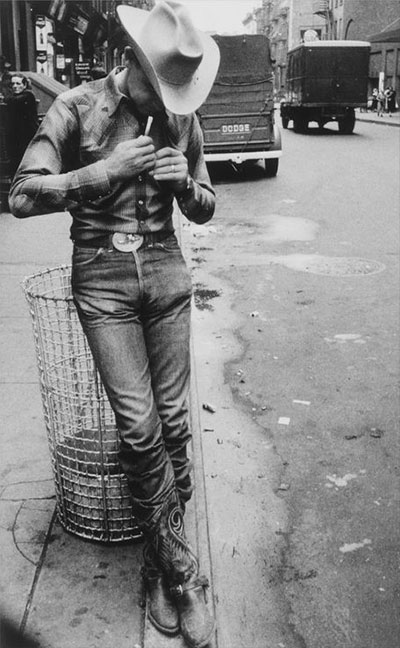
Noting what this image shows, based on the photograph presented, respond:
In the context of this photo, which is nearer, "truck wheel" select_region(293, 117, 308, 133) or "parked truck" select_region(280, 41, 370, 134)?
"parked truck" select_region(280, 41, 370, 134)

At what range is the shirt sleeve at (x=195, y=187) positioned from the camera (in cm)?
278

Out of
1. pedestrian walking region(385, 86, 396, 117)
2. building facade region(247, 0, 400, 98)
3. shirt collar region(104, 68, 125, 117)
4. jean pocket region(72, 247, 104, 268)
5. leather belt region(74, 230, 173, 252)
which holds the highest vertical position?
building facade region(247, 0, 400, 98)

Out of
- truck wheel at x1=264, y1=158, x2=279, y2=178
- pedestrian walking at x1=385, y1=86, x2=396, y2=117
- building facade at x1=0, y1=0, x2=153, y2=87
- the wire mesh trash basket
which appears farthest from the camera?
pedestrian walking at x1=385, y1=86, x2=396, y2=117

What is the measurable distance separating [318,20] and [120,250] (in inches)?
3346

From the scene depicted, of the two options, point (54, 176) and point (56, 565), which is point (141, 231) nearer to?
point (54, 176)

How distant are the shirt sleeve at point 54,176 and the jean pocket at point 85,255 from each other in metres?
0.18

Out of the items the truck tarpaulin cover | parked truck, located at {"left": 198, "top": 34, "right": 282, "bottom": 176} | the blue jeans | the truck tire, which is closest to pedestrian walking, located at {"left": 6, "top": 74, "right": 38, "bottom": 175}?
parked truck, located at {"left": 198, "top": 34, "right": 282, "bottom": 176}

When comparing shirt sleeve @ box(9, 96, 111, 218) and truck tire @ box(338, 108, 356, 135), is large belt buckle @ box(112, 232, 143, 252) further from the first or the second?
truck tire @ box(338, 108, 356, 135)

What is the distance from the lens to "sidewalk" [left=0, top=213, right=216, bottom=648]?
2.69 metres

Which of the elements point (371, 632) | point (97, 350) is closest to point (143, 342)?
point (97, 350)

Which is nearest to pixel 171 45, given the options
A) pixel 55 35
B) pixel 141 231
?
pixel 141 231

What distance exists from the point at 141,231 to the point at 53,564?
1383mm

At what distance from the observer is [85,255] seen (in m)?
2.70

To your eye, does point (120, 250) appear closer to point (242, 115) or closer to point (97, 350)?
point (97, 350)
